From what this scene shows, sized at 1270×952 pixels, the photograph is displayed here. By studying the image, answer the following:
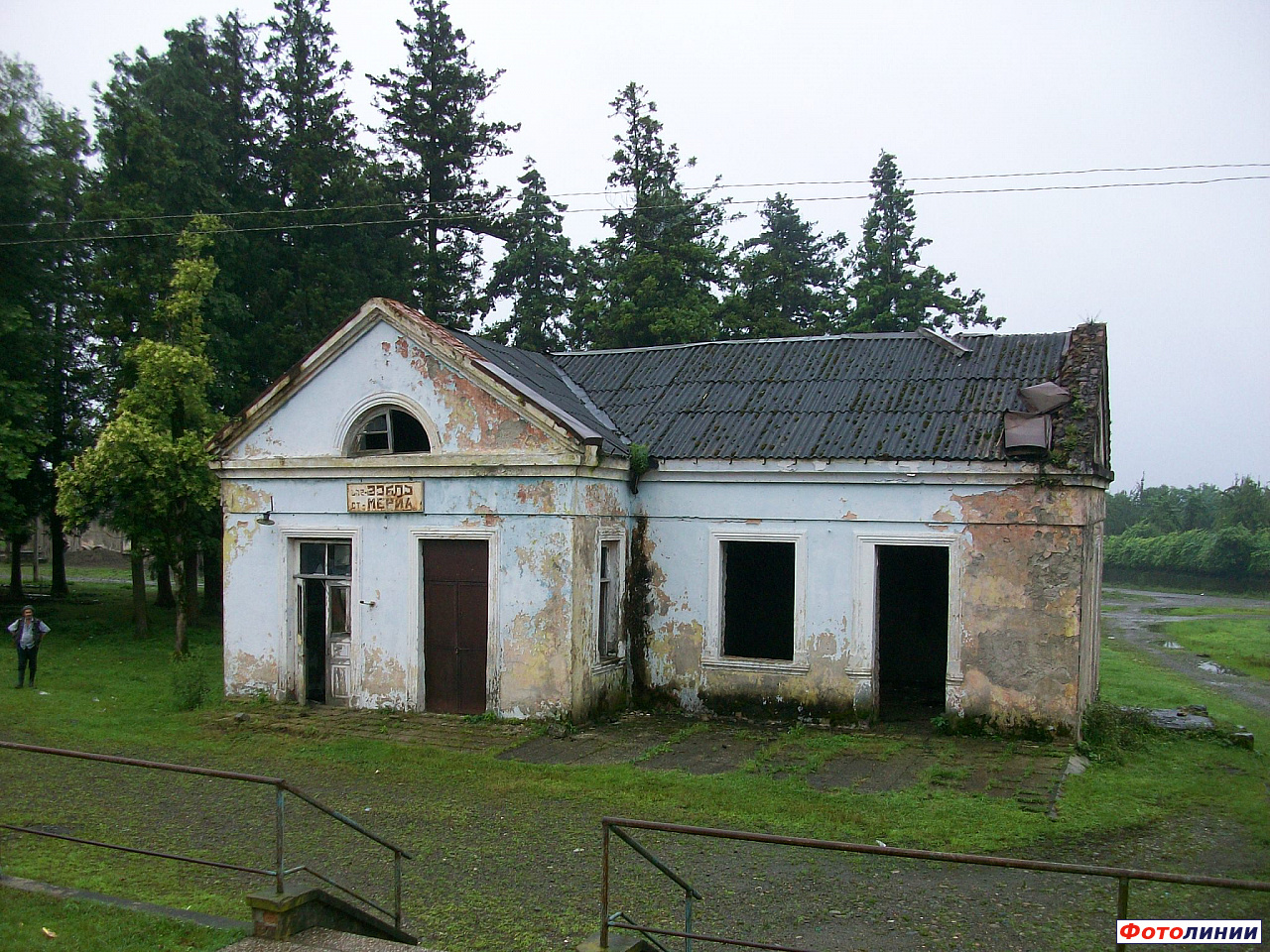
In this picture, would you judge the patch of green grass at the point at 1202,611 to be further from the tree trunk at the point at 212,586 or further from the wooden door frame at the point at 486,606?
the tree trunk at the point at 212,586

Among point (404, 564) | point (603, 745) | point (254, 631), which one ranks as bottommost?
point (603, 745)

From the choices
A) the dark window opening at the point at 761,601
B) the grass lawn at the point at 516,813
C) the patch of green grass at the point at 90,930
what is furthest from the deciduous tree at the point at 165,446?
the patch of green grass at the point at 90,930

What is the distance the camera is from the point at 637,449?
15.1 meters

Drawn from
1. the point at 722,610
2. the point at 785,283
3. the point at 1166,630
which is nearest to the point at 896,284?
the point at 785,283

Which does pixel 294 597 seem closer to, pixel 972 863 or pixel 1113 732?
pixel 1113 732

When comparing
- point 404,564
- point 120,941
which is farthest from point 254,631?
point 120,941

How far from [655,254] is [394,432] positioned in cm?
2024

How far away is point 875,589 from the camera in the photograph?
13930 millimetres

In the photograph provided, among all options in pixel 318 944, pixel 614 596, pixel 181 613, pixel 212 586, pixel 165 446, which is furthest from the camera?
pixel 212 586

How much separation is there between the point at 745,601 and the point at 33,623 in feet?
42.0

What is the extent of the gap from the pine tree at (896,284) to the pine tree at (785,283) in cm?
131

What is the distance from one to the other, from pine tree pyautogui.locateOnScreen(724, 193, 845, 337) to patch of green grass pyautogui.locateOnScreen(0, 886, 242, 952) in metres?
28.0

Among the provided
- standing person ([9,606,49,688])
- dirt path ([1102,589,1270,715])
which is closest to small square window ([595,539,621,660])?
standing person ([9,606,49,688])

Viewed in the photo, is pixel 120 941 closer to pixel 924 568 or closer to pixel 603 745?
pixel 603 745
